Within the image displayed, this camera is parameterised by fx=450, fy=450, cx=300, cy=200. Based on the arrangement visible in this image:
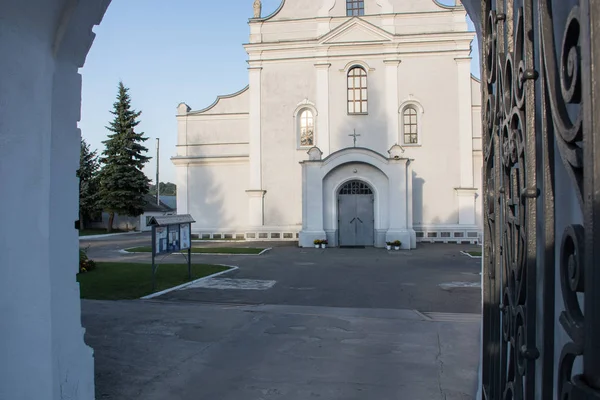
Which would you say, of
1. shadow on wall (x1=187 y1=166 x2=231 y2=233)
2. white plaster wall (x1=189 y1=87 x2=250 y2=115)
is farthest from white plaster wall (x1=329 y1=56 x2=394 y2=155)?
shadow on wall (x1=187 y1=166 x2=231 y2=233)

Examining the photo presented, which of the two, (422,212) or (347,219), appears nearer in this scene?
(347,219)

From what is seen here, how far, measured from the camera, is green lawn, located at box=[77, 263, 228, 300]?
11.0 m

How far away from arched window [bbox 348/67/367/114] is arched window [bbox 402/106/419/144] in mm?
2655

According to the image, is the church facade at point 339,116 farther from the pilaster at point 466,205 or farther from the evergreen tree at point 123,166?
the evergreen tree at point 123,166

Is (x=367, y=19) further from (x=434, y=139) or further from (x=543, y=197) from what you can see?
(x=543, y=197)

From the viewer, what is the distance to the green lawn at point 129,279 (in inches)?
433

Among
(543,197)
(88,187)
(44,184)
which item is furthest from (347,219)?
(88,187)

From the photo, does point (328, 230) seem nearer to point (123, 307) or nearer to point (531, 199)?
point (123, 307)

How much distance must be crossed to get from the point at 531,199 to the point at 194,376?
4.61 meters

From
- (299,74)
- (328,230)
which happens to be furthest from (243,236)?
(299,74)

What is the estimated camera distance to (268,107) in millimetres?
29312

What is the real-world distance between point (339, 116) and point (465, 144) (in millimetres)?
7943

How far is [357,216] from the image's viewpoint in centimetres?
2475

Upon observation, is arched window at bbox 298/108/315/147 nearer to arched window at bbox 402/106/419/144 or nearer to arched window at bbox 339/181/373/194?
arched window at bbox 339/181/373/194
